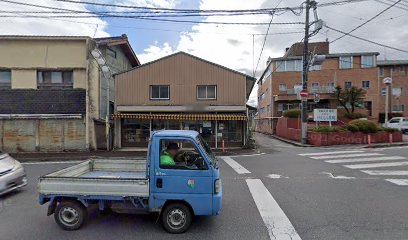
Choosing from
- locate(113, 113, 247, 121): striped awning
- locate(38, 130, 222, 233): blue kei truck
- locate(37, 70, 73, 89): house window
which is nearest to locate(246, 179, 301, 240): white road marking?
locate(38, 130, 222, 233): blue kei truck

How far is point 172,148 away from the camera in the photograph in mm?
4938

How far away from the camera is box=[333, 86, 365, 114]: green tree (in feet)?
108

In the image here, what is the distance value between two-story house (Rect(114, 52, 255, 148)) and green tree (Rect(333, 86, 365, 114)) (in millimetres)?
19328

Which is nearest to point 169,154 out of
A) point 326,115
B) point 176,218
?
point 176,218

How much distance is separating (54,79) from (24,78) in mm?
1678

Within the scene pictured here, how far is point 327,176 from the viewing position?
9.29 m

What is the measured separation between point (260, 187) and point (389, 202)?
120 inches

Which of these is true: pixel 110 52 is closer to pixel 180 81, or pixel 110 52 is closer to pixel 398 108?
pixel 180 81

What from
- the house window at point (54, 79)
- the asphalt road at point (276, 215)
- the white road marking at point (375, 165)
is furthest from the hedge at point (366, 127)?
the house window at point (54, 79)

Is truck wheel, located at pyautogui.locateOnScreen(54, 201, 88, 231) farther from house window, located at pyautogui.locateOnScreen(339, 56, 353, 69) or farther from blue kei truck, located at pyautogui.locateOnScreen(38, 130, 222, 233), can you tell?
house window, located at pyautogui.locateOnScreen(339, 56, 353, 69)

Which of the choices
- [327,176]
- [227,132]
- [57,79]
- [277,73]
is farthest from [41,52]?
[277,73]

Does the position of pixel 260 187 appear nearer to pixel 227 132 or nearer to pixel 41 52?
pixel 227 132

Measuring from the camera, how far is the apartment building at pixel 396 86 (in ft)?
139

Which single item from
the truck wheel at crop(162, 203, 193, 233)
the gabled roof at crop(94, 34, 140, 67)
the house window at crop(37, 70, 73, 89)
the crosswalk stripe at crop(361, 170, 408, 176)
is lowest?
the crosswalk stripe at crop(361, 170, 408, 176)
